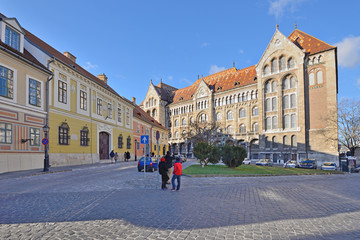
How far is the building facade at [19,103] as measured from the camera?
57.9ft

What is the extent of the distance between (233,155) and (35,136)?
1738 cm

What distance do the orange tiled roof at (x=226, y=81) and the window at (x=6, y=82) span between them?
2110 inches

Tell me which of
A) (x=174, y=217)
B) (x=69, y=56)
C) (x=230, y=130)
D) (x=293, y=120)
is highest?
(x=69, y=56)

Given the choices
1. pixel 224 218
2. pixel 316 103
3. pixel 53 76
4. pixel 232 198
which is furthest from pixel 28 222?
pixel 316 103

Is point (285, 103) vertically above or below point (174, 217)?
above

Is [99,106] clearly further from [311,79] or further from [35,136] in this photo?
[311,79]

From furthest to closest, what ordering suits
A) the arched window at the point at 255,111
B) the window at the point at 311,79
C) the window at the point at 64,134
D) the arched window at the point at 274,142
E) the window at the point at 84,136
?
the arched window at the point at 255,111 → the arched window at the point at 274,142 → the window at the point at 311,79 → the window at the point at 84,136 → the window at the point at 64,134

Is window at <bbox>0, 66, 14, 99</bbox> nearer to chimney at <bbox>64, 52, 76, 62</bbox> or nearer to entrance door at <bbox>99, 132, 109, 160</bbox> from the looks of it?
entrance door at <bbox>99, 132, 109, 160</bbox>

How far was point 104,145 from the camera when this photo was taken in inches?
1304

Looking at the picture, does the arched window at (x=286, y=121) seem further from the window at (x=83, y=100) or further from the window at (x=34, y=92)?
the window at (x=34, y=92)

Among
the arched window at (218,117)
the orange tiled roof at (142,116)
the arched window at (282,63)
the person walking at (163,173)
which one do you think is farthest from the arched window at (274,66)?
the person walking at (163,173)

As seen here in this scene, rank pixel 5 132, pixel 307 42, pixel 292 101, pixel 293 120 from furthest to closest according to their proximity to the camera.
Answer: pixel 307 42
pixel 292 101
pixel 293 120
pixel 5 132

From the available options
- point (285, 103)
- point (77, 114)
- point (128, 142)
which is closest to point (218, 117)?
point (285, 103)

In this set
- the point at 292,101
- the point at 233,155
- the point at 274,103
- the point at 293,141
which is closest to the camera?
the point at 233,155
